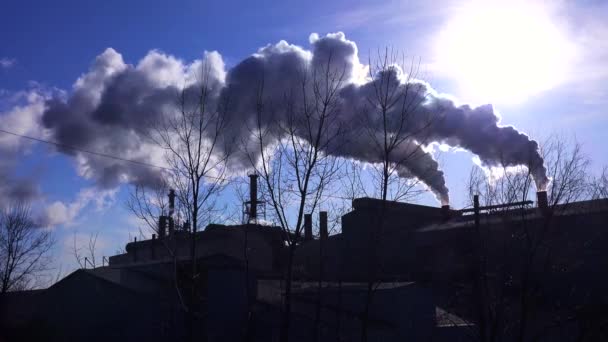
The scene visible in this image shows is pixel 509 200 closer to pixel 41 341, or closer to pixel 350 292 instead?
pixel 350 292

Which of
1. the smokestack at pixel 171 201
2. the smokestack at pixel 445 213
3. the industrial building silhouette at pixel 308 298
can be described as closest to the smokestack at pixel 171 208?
the smokestack at pixel 171 201

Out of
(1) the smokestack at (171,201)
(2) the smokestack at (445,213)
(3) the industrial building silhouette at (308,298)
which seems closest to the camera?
(1) the smokestack at (171,201)

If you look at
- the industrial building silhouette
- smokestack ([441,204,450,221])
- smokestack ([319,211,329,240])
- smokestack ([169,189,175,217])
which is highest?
smokestack ([441,204,450,221])

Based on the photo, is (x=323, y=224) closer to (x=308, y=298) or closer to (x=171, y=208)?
(x=171, y=208)

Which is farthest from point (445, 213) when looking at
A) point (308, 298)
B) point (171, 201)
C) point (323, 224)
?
point (171, 201)

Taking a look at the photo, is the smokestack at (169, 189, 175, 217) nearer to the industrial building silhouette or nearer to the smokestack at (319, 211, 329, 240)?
the industrial building silhouette

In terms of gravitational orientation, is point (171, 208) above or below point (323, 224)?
above

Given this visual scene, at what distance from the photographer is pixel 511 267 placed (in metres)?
15.2

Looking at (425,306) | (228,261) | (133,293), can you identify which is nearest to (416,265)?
(425,306)

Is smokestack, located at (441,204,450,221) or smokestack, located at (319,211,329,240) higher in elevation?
smokestack, located at (441,204,450,221)

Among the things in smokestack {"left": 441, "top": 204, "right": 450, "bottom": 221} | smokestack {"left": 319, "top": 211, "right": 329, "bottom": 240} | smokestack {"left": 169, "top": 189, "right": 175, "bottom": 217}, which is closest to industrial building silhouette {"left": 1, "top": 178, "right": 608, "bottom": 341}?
smokestack {"left": 319, "top": 211, "right": 329, "bottom": 240}

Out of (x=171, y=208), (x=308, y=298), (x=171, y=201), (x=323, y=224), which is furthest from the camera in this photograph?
(x=308, y=298)

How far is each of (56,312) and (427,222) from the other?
21.9 meters

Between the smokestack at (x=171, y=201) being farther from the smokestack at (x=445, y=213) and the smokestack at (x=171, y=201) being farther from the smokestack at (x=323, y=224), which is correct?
the smokestack at (x=445, y=213)
